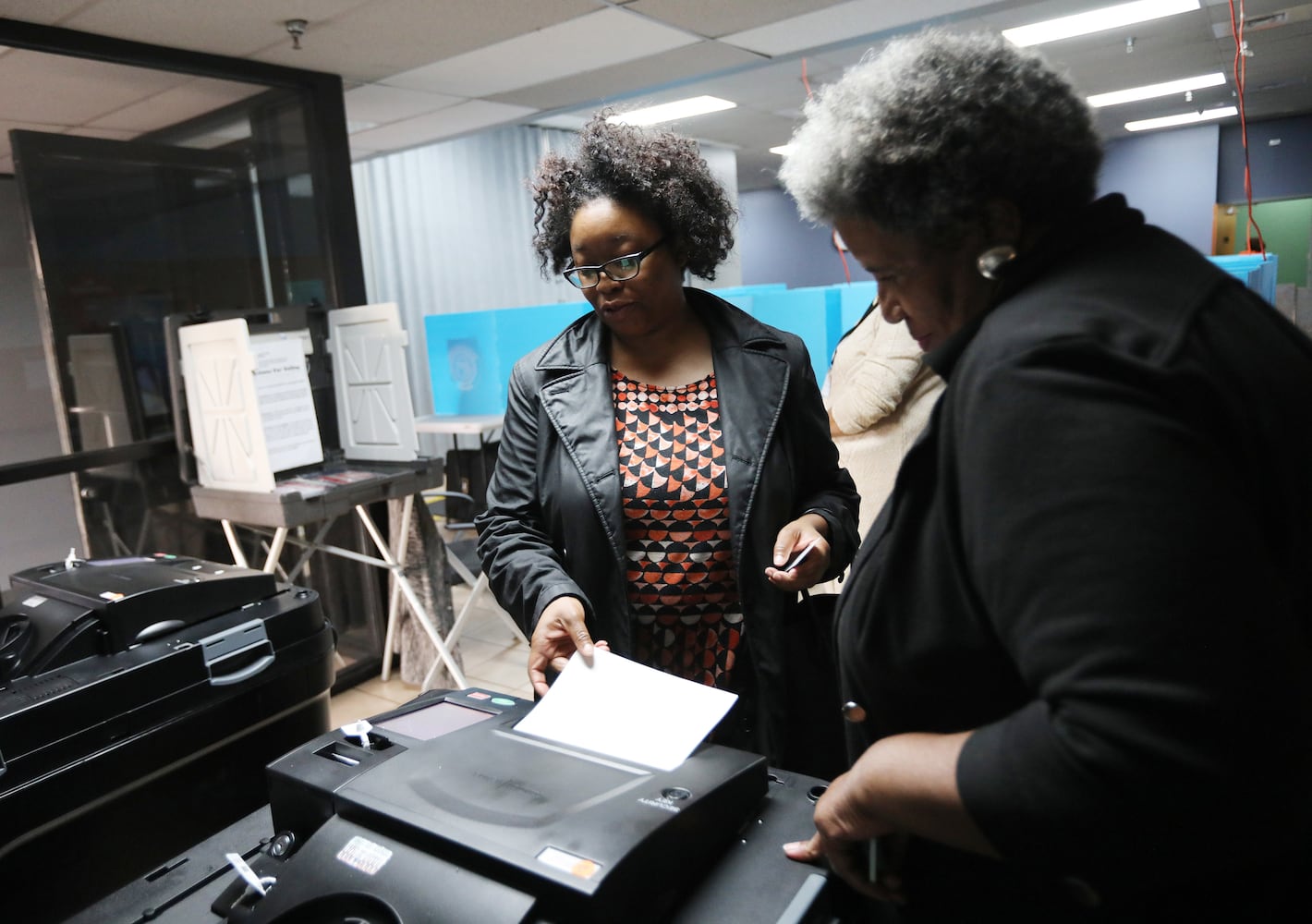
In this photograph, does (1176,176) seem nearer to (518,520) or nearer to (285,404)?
(285,404)

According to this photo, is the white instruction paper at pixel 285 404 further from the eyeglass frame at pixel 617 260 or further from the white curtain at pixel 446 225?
the white curtain at pixel 446 225

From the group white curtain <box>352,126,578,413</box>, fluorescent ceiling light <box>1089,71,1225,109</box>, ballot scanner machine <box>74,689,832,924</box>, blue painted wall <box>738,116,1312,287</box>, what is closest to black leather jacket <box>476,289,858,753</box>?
ballot scanner machine <box>74,689,832,924</box>

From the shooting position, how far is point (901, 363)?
1.97m

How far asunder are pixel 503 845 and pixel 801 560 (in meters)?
0.64

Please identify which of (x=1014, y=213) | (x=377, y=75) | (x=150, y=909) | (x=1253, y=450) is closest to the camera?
(x=1253, y=450)

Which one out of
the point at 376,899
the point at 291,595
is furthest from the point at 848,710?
the point at 291,595

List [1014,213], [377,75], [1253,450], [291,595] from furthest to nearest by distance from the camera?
[377,75] < [291,595] < [1014,213] < [1253,450]

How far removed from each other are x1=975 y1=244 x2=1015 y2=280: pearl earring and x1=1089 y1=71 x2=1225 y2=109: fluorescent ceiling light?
22.9ft

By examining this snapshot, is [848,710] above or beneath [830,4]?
beneath

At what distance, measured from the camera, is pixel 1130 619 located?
0.47 metres

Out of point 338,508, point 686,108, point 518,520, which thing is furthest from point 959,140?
point 686,108

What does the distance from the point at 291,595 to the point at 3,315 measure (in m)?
1.71

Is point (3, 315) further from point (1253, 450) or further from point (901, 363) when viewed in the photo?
point (1253, 450)

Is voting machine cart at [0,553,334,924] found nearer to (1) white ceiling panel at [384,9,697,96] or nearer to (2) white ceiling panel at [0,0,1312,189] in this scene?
(2) white ceiling panel at [0,0,1312,189]
